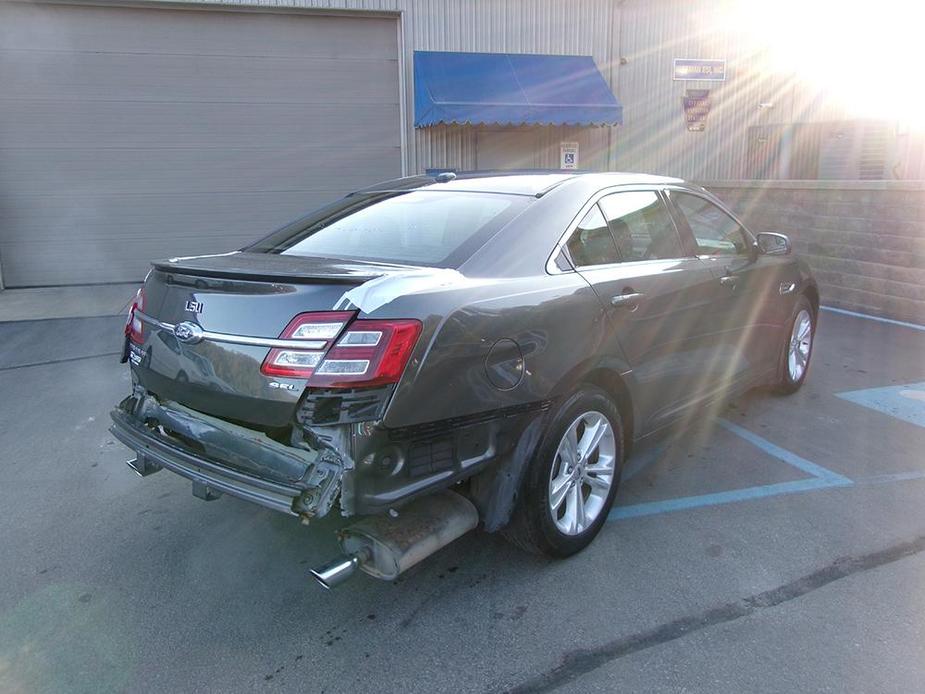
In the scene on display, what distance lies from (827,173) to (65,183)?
46.6 feet

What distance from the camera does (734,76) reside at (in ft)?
46.0

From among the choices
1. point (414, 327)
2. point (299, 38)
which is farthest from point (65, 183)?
point (414, 327)

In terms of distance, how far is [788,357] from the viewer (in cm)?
527

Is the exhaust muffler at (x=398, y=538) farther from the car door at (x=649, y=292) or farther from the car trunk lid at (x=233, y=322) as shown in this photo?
the car door at (x=649, y=292)

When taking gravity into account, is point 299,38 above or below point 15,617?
above

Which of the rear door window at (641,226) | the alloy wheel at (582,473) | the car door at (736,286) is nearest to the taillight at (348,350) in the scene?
the alloy wheel at (582,473)

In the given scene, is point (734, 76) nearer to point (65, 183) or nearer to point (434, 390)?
point (65, 183)

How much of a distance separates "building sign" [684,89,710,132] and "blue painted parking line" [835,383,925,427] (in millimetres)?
9298

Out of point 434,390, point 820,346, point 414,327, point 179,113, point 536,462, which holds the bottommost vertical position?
point 820,346

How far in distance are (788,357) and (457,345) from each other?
3634 mm

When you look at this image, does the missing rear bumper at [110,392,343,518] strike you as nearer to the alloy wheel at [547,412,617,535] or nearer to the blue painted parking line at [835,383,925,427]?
the alloy wheel at [547,412,617,535]

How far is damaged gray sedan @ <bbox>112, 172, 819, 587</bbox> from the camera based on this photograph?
245cm

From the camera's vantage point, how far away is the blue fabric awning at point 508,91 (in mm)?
10930

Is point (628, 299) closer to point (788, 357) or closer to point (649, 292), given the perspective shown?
point (649, 292)
